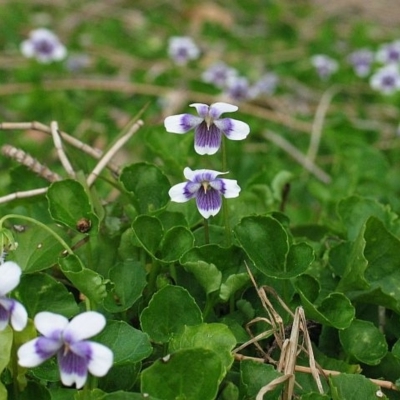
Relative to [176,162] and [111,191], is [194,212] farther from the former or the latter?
[111,191]

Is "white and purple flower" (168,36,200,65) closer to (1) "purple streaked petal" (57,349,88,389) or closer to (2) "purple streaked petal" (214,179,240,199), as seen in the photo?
(2) "purple streaked petal" (214,179,240,199)

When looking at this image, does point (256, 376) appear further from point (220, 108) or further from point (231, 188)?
point (220, 108)

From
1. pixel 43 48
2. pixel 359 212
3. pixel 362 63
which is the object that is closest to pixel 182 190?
pixel 359 212

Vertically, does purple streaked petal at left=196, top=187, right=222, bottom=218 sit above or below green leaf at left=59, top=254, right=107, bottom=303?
above

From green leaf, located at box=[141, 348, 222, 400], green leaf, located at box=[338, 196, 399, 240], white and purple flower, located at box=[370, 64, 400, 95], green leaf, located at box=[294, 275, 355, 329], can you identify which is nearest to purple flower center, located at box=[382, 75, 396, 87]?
white and purple flower, located at box=[370, 64, 400, 95]

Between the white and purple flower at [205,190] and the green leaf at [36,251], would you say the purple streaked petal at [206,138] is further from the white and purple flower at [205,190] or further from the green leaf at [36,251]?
the green leaf at [36,251]

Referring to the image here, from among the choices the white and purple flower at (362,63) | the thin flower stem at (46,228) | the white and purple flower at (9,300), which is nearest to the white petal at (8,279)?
the white and purple flower at (9,300)

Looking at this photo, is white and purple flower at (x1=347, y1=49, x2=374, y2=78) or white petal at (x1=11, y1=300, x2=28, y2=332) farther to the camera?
white and purple flower at (x1=347, y1=49, x2=374, y2=78)
